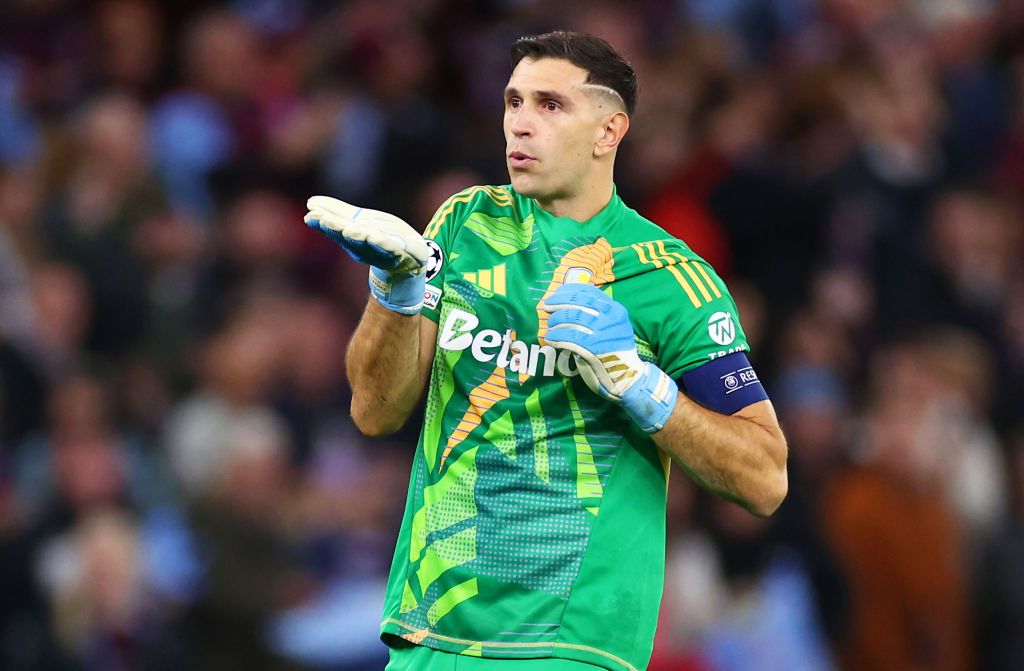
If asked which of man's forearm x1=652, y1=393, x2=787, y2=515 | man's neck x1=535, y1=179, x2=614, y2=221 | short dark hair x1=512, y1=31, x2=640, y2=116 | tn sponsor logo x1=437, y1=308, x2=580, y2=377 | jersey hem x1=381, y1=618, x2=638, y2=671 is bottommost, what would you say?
jersey hem x1=381, y1=618, x2=638, y2=671

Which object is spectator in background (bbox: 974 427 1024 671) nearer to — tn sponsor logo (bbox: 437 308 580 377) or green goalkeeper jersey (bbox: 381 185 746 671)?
green goalkeeper jersey (bbox: 381 185 746 671)

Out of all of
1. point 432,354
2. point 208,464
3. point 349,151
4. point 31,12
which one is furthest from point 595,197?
point 31,12

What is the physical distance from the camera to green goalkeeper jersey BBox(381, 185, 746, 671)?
15.2 ft

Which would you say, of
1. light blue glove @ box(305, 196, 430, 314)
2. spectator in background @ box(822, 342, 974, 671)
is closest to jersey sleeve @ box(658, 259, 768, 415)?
light blue glove @ box(305, 196, 430, 314)

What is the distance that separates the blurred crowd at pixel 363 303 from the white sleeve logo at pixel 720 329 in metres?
4.68

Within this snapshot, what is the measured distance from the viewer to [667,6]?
41.3 ft

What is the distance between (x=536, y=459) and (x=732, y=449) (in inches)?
21.0

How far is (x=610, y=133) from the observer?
4992mm

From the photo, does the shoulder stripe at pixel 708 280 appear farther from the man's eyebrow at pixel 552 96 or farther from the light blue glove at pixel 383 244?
the light blue glove at pixel 383 244

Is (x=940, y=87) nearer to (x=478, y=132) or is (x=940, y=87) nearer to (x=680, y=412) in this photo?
(x=478, y=132)

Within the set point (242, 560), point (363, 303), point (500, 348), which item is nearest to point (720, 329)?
point (500, 348)

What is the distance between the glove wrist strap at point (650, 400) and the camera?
452cm

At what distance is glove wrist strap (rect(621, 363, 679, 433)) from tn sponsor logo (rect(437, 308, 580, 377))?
0.21 meters

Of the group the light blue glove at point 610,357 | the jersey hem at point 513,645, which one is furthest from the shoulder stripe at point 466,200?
the jersey hem at point 513,645
